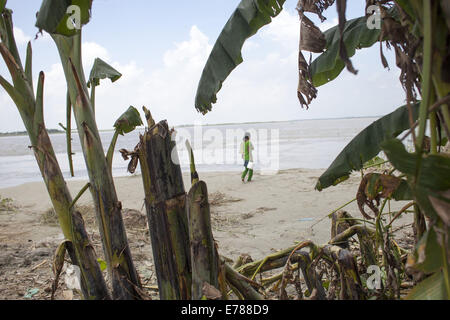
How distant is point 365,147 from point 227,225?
13.3 ft

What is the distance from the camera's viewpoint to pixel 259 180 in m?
11.2

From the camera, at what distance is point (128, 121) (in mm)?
→ 2072

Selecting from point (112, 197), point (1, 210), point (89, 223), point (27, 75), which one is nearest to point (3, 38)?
point (27, 75)

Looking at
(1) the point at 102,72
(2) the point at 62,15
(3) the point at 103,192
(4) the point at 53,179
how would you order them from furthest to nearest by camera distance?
(1) the point at 102,72
(4) the point at 53,179
(3) the point at 103,192
(2) the point at 62,15

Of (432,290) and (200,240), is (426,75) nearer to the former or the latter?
(432,290)

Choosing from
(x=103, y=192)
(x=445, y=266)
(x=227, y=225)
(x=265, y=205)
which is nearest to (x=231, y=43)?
(x=103, y=192)

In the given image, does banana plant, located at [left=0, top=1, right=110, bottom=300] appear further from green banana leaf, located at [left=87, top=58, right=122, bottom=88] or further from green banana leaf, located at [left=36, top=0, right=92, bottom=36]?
green banana leaf, located at [left=87, top=58, right=122, bottom=88]

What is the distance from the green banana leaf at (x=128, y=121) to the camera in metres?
2.06

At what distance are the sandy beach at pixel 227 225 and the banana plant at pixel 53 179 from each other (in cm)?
30

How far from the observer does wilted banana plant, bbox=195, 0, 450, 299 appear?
82 centimetres

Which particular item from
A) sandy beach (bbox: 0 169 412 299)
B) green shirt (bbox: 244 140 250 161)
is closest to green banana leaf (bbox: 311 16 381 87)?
sandy beach (bbox: 0 169 412 299)

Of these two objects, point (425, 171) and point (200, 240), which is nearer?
point (425, 171)

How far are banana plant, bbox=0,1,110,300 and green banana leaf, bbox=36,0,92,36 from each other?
0.43 metres

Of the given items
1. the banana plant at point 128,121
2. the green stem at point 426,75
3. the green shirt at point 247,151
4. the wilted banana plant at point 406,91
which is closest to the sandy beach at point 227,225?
the banana plant at point 128,121
